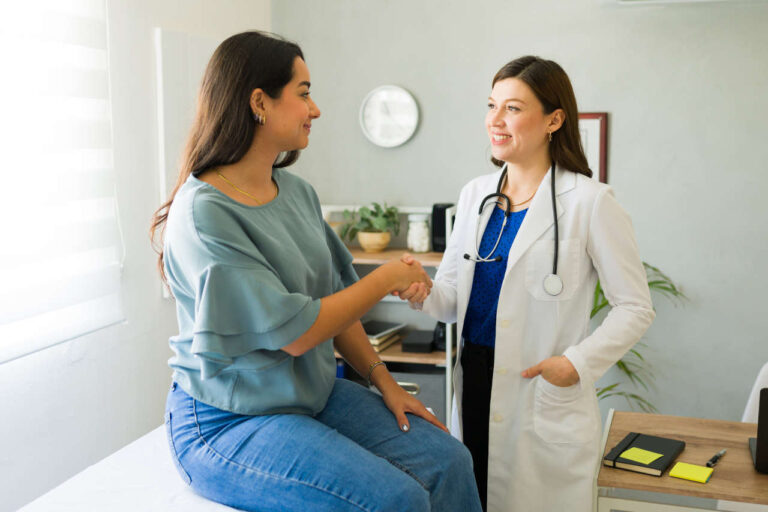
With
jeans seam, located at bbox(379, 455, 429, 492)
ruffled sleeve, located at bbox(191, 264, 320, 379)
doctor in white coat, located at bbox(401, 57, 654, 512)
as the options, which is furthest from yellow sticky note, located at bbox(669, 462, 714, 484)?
ruffled sleeve, located at bbox(191, 264, 320, 379)

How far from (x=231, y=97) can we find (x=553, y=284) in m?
0.91

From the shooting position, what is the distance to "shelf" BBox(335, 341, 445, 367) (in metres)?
3.20

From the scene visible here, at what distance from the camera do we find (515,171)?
2021 millimetres

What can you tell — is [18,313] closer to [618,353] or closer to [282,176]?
[282,176]

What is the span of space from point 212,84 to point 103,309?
1435mm

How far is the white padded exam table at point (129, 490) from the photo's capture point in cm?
146

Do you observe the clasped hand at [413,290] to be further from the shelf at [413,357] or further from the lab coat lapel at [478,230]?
the shelf at [413,357]

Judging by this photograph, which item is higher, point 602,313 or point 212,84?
point 212,84

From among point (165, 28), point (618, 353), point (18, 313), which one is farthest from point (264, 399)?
point (165, 28)

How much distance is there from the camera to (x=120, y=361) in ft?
9.05

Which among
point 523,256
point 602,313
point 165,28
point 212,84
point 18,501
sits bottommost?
point 18,501

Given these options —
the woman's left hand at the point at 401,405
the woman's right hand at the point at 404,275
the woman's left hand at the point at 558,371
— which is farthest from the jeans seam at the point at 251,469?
the woman's left hand at the point at 558,371

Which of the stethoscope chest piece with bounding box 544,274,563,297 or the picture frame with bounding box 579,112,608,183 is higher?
the picture frame with bounding box 579,112,608,183

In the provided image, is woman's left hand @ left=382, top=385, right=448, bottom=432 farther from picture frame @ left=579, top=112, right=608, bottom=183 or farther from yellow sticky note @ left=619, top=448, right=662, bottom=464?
picture frame @ left=579, top=112, right=608, bottom=183
